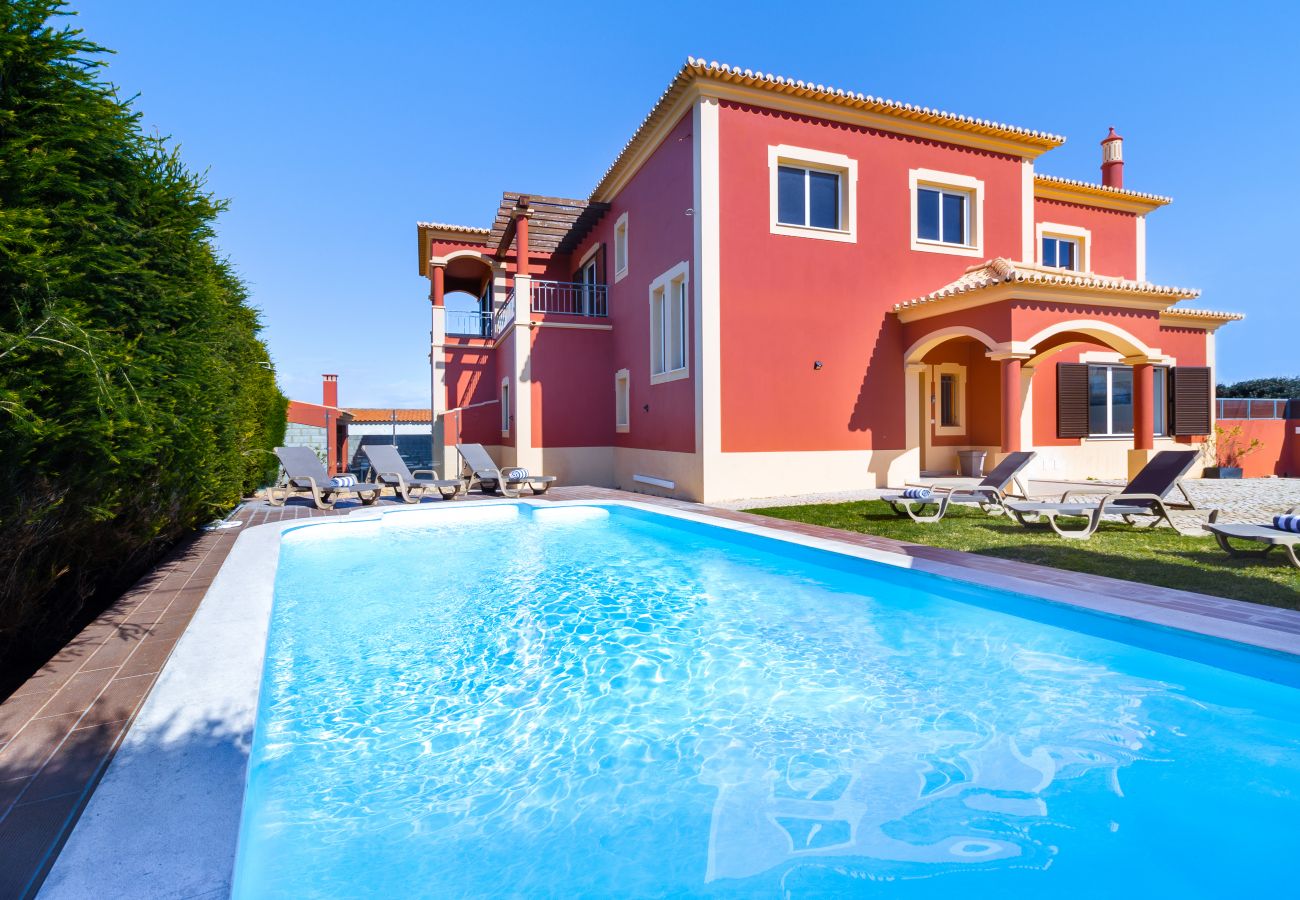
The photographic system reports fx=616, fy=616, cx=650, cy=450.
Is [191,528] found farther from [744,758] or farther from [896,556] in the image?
[896,556]

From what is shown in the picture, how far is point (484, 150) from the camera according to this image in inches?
593

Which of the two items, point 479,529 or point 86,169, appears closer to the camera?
point 86,169

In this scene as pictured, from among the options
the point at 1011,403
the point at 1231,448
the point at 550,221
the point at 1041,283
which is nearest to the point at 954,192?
the point at 1041,283

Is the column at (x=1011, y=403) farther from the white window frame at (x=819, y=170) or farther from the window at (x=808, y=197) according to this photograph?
the window at (x=808, y=197)

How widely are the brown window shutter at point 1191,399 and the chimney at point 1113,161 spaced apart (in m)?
6.15

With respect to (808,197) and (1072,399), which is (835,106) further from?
(1072,399)

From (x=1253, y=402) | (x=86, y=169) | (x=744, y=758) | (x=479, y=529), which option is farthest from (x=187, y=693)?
(x=1253, y=402)

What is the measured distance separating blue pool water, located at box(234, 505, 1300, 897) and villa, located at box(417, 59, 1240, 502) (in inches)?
286

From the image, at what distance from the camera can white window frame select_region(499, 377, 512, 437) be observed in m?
17.9

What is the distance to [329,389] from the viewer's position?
23000mm

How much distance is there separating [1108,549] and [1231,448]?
1455 cm

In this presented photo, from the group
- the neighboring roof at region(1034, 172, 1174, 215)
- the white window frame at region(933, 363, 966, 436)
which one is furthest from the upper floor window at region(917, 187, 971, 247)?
the neighboring roof at region(1034, 172, 1174, 215)

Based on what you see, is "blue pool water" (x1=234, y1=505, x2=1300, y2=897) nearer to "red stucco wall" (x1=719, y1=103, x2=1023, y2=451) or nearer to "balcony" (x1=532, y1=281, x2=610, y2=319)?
"red stucco wall" (x1=719, y1=103, x2=1023, y2=451)

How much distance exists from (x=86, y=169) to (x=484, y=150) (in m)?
12.6
